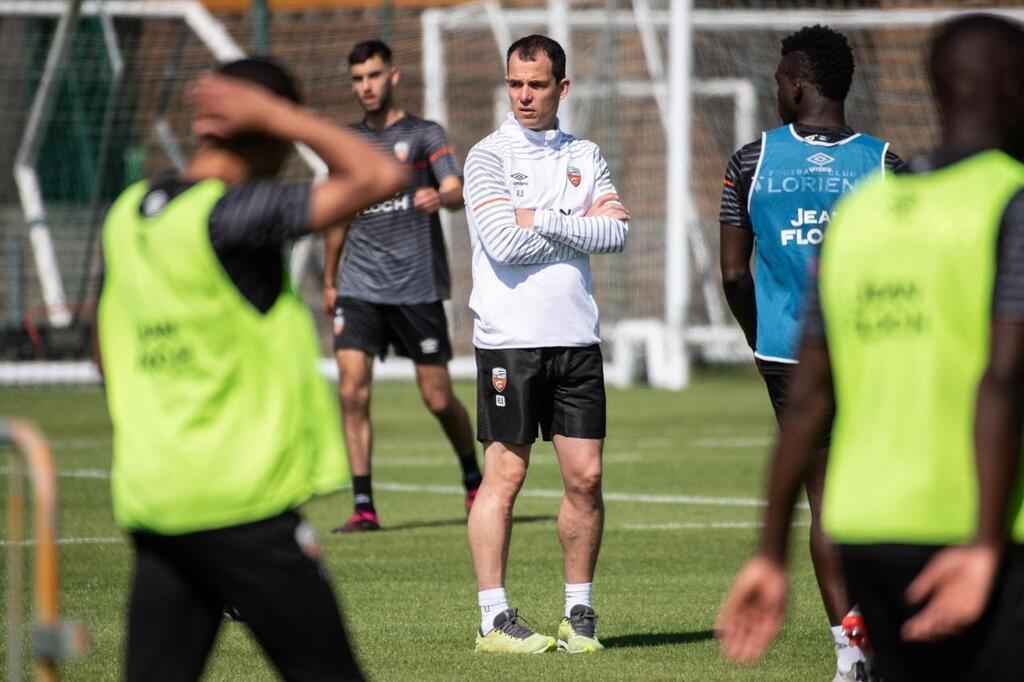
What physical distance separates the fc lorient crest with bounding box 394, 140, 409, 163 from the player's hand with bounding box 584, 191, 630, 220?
12.7 feet

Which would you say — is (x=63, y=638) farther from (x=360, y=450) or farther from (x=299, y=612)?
(x=360, y=450)

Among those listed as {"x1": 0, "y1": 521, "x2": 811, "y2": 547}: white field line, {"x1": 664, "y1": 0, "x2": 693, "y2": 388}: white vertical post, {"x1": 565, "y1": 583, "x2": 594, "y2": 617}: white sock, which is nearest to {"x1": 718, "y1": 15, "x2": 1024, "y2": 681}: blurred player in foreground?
{"x1": 565, "y1": 583, "x2": 594, "y2": 617}: white sock

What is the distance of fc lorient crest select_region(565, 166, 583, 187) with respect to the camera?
7.60 metres

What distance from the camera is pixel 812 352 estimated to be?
3.82m

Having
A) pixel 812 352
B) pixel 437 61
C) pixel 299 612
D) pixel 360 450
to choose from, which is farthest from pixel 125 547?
pixel 437 61

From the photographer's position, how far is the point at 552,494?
519 inches

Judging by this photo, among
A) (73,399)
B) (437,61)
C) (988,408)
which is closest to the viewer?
(988,408)

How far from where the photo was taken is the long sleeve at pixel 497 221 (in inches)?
291

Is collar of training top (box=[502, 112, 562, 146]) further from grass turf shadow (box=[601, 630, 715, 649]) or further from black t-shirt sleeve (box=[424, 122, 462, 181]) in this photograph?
black t-shirt sleeve (box=[424, 122, 462, 181])

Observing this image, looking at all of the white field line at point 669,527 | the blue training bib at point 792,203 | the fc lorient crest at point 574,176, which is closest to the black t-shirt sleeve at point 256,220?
the blue training bib at point 792,203

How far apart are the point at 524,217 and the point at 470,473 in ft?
14.8

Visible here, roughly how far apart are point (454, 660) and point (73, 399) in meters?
15.3

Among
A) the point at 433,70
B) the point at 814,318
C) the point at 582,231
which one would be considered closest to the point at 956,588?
the point at 814,318

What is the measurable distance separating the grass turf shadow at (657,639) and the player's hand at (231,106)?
3.86 metres
